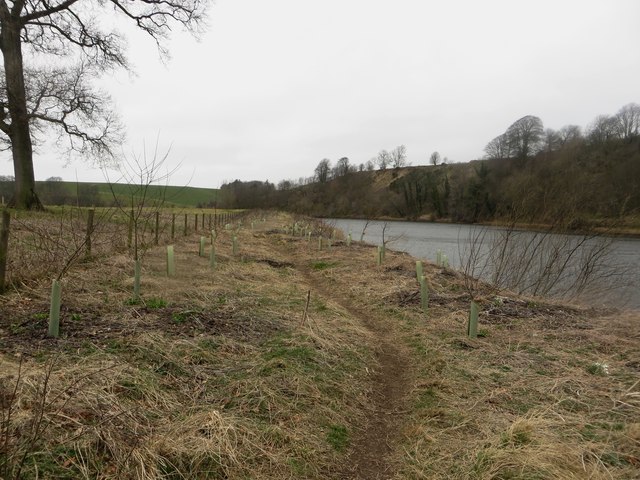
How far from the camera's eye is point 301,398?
13.6 feet

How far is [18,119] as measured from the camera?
57.0 feet

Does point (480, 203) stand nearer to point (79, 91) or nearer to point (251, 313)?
point (79, 91)

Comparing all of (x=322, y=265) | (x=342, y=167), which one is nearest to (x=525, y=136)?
(x=342, y=167)

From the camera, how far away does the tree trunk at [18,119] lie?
55.8ft

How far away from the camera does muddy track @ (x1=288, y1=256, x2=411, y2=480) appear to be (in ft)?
11.1

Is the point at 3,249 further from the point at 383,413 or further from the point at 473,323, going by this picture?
the point at 473,323

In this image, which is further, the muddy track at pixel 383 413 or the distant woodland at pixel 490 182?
the distant woodland at pixel 490 182

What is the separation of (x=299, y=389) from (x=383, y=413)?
923 millimetres

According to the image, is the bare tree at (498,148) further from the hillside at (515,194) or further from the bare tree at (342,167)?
the bare tree at (342,167)

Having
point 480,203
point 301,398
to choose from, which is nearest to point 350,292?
point 301,398

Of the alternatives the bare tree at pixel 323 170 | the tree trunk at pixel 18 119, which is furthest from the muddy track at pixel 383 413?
the bare tree at pixel 323 170

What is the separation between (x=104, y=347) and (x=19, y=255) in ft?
12.2

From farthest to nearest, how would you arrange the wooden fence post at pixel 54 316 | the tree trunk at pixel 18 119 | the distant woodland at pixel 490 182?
the distant woodland at pixel 490 182, the tree trunk at pixel 18 119, the wooden fence post at pixel 54 316

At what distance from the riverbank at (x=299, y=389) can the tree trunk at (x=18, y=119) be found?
12.8m
